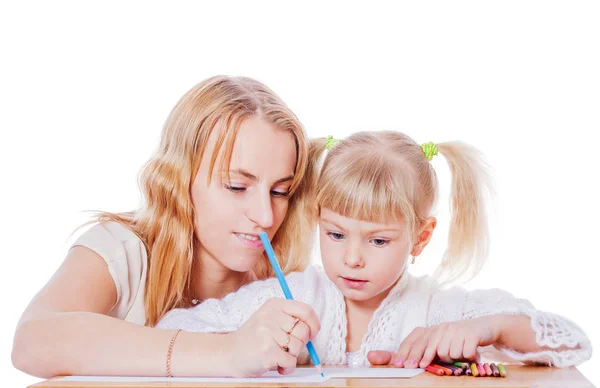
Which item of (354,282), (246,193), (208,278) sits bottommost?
(208,278)

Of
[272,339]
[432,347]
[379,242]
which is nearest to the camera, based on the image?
[272,339]

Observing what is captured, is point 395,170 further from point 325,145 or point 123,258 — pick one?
point 123,258

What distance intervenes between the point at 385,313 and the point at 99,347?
57 cm

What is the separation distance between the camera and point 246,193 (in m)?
1.63

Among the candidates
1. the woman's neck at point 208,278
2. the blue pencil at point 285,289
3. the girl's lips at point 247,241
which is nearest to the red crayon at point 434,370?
the blue pencil at point 285,289

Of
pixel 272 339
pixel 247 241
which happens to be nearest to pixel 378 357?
pixel 272 339

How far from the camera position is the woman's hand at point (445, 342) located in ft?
4.38

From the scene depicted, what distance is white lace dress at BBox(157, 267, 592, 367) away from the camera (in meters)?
1.43

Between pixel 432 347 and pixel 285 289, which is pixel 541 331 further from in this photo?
pixel 285 289

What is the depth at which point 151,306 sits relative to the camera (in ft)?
5.52

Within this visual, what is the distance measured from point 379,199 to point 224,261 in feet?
1.38

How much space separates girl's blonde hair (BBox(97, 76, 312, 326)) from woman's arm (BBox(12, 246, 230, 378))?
1.05ft

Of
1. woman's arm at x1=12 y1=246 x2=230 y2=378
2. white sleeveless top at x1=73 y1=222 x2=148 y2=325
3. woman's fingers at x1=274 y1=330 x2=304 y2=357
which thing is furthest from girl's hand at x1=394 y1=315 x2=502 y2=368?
white sleeveless top at x1=73 y1=222 x2=148 y2=325

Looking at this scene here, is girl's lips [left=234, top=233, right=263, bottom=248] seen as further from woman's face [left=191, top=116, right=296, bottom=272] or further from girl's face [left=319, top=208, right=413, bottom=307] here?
girl's face [left=319, top=208, right=413, bottom=307]
